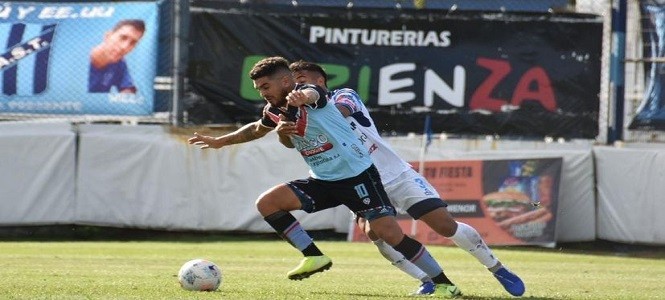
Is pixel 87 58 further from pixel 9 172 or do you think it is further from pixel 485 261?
pixel 485 261

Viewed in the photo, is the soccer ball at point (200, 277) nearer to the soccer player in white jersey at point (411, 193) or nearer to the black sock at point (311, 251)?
the black sock at point (311, 251)

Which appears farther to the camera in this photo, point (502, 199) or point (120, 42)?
point (120, 42)

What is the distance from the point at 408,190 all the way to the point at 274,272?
3035 millimetres

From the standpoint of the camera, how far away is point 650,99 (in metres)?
17.8

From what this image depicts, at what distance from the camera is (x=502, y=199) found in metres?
17.4

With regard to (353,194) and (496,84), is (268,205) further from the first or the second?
(496,84)

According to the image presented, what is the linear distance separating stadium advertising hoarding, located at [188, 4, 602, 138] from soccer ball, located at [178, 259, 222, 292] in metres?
8.88

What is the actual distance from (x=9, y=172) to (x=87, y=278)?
731 cm

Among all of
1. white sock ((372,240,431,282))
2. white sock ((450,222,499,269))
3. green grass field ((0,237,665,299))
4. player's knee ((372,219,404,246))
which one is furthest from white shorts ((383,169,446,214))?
green grass field ((0,237,665,299))

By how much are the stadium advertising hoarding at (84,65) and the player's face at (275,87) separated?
8.92 metres

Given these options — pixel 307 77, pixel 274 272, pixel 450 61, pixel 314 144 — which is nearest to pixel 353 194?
pixel 314 144

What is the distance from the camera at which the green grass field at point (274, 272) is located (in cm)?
943

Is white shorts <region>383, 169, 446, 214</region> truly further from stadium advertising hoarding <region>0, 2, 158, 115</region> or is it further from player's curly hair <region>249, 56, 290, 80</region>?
stadium advertising hoarding <region>0, 2, 158, 115</region>

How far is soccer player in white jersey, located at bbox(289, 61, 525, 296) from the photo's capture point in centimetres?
963
